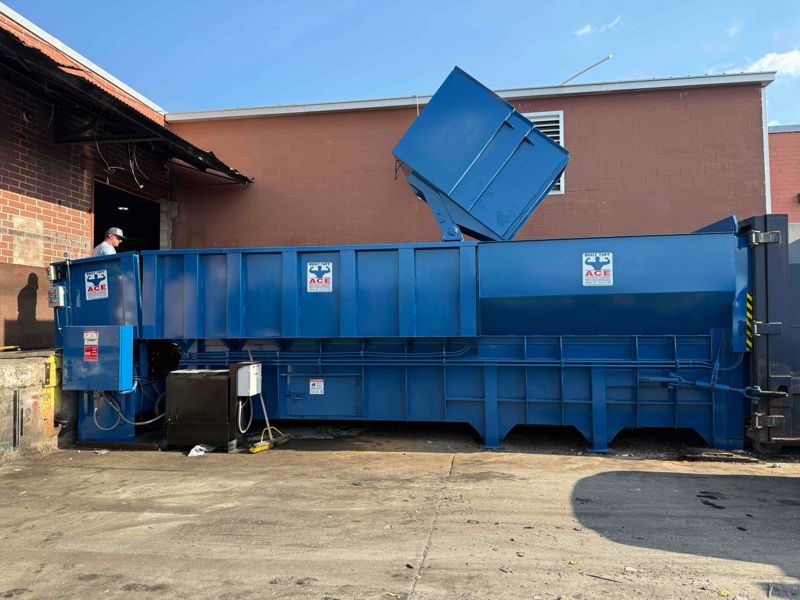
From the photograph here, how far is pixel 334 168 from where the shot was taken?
10.8 metres

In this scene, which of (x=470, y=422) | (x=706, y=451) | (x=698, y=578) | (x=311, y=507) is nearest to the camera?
(x=698, y=578)

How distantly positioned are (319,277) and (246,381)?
1697 millimetres

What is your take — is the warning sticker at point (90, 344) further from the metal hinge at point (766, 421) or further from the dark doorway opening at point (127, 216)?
the metal hinge at point (766, 421)

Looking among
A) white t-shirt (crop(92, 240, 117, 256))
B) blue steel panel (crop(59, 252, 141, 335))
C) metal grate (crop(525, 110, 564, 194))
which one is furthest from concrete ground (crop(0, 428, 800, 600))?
metal grate (crop(525, 110, 564, 194))

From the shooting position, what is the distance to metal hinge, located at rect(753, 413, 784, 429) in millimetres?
5895

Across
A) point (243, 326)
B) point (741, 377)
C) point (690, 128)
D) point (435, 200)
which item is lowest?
point (741, 377)

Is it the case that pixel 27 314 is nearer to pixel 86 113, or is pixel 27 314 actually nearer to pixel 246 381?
pixel 86 113

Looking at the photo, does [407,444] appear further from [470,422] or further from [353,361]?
[353,361]

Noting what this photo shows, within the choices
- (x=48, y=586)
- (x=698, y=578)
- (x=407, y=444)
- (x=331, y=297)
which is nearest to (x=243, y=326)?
(x=331, y=297)

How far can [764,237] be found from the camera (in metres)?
6.02

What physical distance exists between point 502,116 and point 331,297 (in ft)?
11.1

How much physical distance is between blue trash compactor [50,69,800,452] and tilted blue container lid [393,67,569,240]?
0.06 feet

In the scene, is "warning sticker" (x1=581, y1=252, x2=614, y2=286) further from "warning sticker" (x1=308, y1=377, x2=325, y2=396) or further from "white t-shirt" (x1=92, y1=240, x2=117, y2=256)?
"white t-shirt" (x1=92, y1=240, x2=117, y2=256)

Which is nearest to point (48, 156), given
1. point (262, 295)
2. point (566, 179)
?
point (262, 295)
